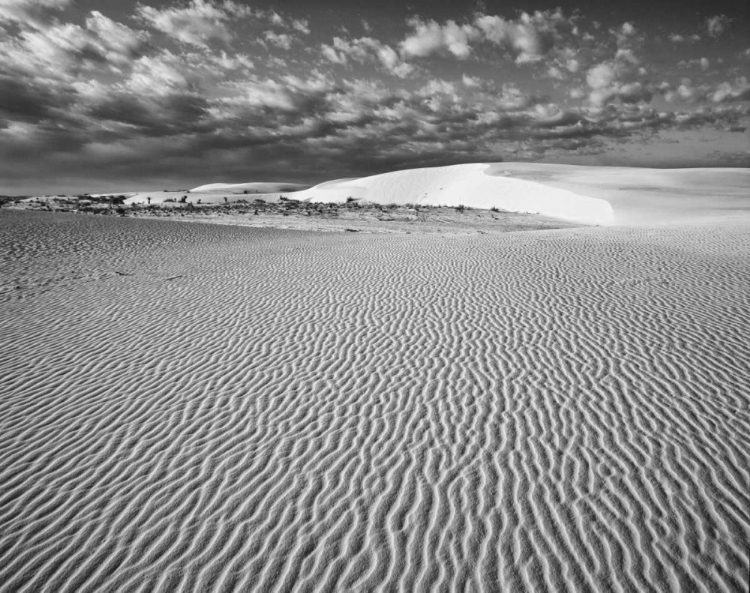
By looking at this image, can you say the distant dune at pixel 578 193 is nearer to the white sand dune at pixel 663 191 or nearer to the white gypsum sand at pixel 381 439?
the white sand dune at pixel 663 191

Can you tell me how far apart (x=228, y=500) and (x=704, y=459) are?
15.4 feet

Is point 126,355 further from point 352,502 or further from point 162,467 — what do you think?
point 352,502

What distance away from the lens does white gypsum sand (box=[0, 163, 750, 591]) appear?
338 cm

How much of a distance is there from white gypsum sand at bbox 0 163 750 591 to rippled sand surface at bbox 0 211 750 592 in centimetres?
3

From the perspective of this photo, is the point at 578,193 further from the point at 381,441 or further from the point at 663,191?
the point at 381,441

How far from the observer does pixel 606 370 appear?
20.9 feet

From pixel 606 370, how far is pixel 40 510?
22.8 ft

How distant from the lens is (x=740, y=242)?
15766 mm

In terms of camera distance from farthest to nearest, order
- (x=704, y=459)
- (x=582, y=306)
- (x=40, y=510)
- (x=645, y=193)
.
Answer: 1. (x=645, y=193)
2. (x=582, y=306)
3. (x=704, y=459)
4. (x=40, y=510)

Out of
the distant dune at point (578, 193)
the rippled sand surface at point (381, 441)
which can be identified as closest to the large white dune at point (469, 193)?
the distant dune at point (578, 193)

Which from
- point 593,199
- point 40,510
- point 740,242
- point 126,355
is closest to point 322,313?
point 126,355

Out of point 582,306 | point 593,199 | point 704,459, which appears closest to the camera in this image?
point 704,459

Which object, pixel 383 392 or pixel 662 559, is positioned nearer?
pixel 662 559

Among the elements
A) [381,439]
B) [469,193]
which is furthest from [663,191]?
[381,439]
